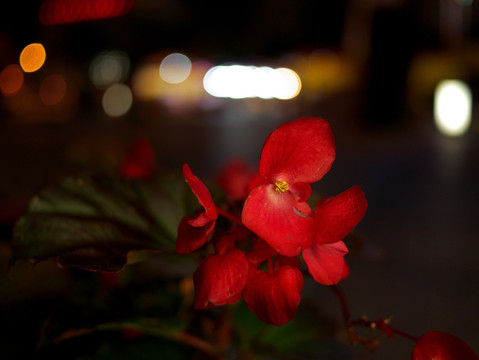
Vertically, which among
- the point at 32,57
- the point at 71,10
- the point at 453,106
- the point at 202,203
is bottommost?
the point at 453,106

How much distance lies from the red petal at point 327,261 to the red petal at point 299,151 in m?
0.05

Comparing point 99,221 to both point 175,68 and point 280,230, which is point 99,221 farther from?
point 175,68

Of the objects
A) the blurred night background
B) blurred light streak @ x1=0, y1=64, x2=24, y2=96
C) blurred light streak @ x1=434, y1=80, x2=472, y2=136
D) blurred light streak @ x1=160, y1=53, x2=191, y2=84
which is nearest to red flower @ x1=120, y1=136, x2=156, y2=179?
the blurred night background

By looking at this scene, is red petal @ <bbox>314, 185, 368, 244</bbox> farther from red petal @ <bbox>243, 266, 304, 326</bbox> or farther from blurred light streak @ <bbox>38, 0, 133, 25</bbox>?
blurred light streak @ <bbox>38, 0, 133, 25</bbox>

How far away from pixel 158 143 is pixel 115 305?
5.70 meters

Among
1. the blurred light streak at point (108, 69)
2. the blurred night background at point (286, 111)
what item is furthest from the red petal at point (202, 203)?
the blurred light streak at point (108, 69)

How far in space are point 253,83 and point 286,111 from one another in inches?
32.9

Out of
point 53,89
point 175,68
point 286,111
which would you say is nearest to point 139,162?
point 286,111

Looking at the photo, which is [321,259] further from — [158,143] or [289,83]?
[289,83]

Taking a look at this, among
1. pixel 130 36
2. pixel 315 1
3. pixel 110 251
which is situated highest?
pixel 315 1

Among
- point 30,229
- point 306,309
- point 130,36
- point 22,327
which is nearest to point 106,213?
point 30,229

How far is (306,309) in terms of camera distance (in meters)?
0.70

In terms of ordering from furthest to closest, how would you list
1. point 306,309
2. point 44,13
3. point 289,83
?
point 289,83 < point 44,13 < point 306,309

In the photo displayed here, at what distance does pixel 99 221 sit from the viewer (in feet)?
1.65
